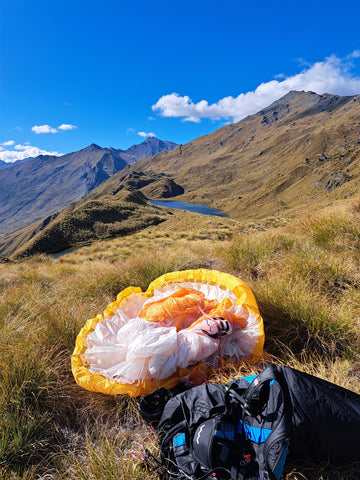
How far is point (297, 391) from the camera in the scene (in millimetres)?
1397

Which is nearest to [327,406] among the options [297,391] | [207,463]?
[297,391]

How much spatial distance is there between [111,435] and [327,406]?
68.1 inches

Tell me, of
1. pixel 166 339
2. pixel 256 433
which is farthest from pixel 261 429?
pixel 166 339

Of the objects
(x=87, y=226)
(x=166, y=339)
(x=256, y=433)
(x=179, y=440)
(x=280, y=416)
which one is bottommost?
(x=179, y=440)

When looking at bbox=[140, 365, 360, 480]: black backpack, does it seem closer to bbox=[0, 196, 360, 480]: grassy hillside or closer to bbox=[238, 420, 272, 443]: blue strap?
bbox=[238, 420, 272, 443]: blue strap

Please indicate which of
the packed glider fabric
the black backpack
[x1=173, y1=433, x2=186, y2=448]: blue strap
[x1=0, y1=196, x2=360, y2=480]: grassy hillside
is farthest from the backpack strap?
the packed glider fabric

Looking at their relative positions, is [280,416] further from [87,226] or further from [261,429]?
[87,226]

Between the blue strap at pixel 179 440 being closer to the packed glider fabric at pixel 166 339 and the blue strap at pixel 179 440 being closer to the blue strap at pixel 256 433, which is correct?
the blue strap at pixel 256 433

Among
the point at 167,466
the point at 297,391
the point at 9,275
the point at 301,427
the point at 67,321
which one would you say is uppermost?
the point at 9,275

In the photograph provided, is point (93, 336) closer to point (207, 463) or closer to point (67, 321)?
point (67, 321)

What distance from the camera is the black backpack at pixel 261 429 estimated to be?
4.24 feet

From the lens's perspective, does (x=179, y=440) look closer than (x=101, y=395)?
Yes

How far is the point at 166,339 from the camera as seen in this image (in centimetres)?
230

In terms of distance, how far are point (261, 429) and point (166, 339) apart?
1.11m
